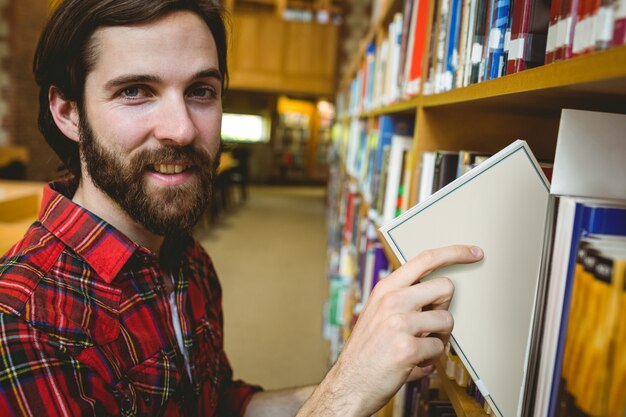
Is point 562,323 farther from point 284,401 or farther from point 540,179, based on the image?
point 284,401

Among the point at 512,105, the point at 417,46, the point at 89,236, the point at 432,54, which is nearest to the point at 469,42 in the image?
the point at 512,105

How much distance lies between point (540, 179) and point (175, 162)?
2.60 ft

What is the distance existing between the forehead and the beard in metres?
0.17

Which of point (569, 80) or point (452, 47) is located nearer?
point (569, 80)

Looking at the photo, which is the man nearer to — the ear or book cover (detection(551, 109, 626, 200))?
the ear

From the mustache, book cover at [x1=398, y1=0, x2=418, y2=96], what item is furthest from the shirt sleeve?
book cover at [x1=398, y1=0, x2=418, y2=96]

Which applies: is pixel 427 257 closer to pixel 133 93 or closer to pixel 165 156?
pixel 165 156

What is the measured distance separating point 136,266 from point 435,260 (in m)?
0.70

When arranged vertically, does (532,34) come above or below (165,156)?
above

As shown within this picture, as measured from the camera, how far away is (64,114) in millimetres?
1240

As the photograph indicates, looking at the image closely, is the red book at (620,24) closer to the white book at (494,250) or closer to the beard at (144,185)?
the white book at (494,250)

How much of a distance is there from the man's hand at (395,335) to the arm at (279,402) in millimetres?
542

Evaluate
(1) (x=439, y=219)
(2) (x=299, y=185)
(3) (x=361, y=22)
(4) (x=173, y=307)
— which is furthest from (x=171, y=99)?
(2) (x=299, y=185)

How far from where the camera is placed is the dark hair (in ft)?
3.49
